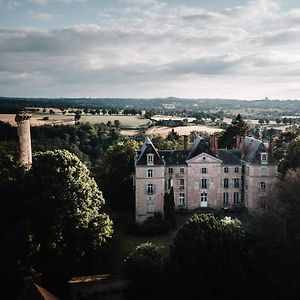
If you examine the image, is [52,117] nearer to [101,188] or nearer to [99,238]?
[101,188]

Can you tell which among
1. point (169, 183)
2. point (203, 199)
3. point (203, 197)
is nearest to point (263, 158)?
point (203, 197)

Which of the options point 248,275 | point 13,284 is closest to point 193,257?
point 248,275

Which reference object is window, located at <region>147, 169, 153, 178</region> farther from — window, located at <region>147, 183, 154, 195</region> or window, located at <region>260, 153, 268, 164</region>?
window, located at <region>260, 153, 268, 164</region>

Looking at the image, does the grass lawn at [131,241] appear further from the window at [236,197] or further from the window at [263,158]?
the window at [263,158]

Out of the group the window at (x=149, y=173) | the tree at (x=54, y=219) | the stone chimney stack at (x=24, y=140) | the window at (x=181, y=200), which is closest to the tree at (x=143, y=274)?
the tree at (x=54, y=219)

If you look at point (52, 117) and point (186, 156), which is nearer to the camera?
point (186, 156)

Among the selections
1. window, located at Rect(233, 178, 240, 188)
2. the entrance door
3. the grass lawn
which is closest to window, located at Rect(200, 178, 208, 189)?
the entrance door

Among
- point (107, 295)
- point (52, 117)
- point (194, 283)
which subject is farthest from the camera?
point (52, 117)
